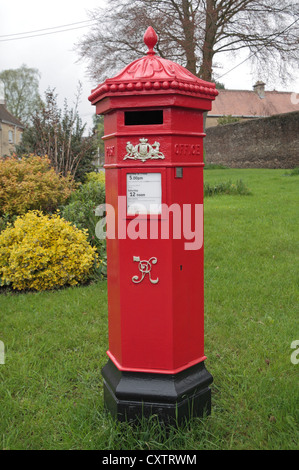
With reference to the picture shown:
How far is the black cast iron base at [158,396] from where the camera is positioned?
2467 mm

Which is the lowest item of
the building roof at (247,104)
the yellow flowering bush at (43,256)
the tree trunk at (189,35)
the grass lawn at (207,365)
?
the grass lawn at (207,365)

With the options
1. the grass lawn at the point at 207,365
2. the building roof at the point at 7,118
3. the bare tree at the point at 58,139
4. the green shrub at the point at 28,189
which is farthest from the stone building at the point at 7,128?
the grass lawn at the point at 207,365

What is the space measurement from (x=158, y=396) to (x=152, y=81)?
1.74m

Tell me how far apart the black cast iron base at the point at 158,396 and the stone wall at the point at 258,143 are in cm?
1949

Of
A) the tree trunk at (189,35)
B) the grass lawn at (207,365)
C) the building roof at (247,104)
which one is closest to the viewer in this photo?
the grass lawn at (207,365)

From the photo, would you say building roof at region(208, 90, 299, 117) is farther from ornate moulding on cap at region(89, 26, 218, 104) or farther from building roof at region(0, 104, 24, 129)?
ornate moulding on cap at region(89, 26, 218, 104)

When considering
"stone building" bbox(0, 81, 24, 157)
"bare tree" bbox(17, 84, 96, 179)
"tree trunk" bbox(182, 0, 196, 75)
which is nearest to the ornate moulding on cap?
"bare tree" bbox(17, 84, 96, 179)

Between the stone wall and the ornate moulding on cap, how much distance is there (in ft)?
62.8

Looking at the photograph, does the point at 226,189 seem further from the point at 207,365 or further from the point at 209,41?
the point at 209,41

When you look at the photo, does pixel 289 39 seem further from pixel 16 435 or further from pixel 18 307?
pixel 16 435

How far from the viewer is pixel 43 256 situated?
16.5ft

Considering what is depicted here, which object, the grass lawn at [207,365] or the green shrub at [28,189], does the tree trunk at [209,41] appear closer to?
the green shrub at [28,189]

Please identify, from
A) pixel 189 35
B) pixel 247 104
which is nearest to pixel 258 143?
pixel 189 35

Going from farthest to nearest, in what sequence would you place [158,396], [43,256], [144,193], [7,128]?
[7,128]
[43,256]
[158,396]
[144,193]
